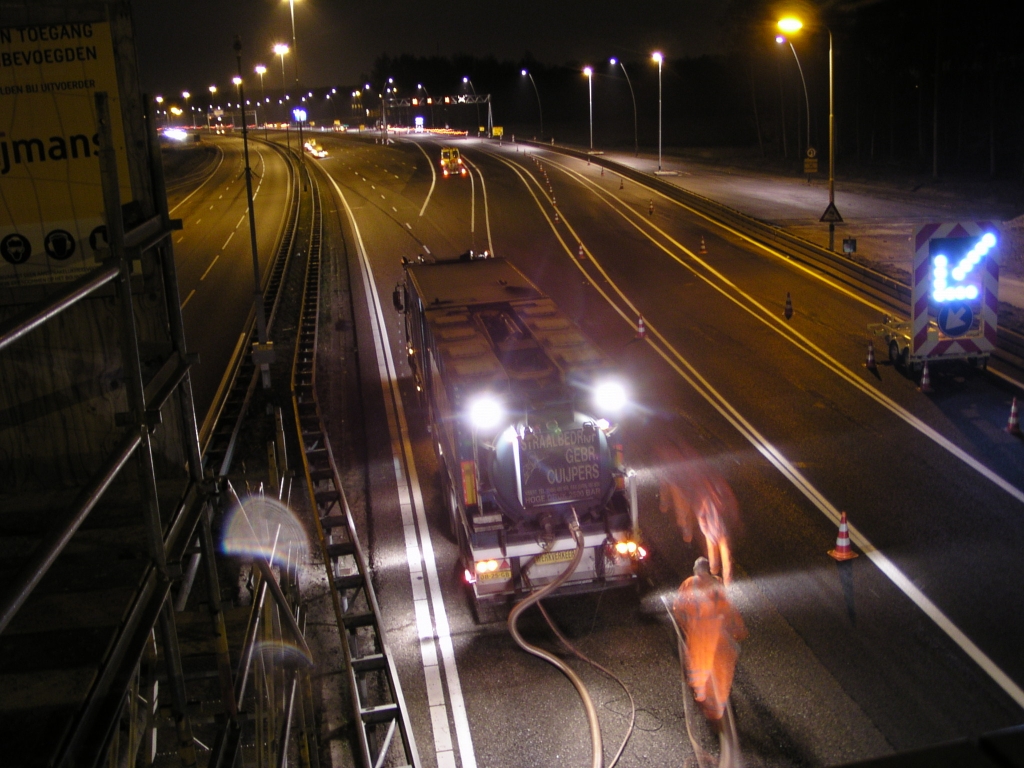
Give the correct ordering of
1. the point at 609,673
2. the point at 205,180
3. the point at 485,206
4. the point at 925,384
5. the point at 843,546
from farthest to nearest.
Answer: the point at 205,180, the point at 485,206, the point at 925,384, the point at 843,546, the point at 609,673

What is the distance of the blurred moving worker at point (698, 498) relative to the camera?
13016mm

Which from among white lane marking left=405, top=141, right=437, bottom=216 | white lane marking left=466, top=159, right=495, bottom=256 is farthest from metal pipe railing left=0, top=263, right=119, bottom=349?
white lane marking left=405, top=141, right=437, bottom=216

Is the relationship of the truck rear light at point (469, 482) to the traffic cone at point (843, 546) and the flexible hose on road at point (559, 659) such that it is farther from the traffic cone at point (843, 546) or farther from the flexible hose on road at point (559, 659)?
the traffic cone at point (843, 546)

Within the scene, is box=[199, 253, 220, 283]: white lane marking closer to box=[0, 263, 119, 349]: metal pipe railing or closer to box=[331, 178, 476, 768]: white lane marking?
box=[331, 178, 476, 768]: white lane marking

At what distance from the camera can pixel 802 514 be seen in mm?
13852

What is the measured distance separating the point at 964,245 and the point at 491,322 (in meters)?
10.3

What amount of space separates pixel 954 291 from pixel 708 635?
11.6 metres

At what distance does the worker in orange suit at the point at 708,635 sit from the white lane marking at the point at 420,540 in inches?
100

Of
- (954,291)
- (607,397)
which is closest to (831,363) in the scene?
(954,291)

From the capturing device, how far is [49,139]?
13.2 feet

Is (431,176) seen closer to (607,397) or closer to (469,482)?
(607,397)

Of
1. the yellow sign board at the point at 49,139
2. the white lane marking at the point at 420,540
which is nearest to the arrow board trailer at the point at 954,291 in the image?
the white lane marking at the point at 420,540

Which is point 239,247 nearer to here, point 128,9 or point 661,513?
point 661,513

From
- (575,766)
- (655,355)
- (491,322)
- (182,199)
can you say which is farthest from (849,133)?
(575,766)
